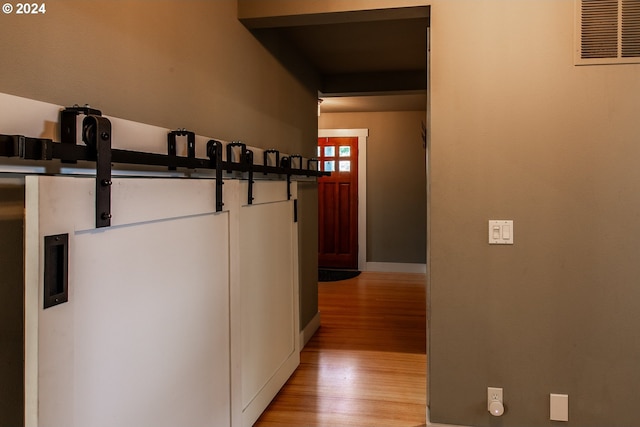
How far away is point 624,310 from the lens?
2.10m

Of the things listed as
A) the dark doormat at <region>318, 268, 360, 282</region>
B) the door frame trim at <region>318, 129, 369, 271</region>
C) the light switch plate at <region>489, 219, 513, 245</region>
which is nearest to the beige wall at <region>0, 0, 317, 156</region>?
the light switch plate at <region>489, 219, 513, 245</region>

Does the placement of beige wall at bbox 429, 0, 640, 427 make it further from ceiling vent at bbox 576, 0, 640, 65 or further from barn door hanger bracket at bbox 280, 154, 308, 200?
barn door hanger bracket at bbox 280, 154, 308, 200

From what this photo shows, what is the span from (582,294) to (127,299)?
78.0 inches

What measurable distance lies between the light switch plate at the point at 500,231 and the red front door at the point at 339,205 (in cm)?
477

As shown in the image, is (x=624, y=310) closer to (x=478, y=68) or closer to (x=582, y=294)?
(x=582, y=294)

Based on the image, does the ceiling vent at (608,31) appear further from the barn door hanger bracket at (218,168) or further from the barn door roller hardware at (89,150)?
the barn door roller hardware at (89,150)

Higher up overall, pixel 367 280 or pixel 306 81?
Answer: pixel 306 81

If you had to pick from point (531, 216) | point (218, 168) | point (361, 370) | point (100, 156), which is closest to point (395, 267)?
point (361, 370)

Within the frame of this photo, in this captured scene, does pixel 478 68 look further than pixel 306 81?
No

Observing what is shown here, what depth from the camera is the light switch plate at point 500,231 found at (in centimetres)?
217

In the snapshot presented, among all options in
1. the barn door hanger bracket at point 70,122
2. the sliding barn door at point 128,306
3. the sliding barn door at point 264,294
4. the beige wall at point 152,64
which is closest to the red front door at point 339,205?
the sliding barn door at point 264,294

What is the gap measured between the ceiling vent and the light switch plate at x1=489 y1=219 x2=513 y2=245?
0.81 meters

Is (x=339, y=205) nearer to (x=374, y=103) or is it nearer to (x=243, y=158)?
(x=374, y=103)

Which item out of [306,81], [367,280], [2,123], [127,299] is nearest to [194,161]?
[127,299]
